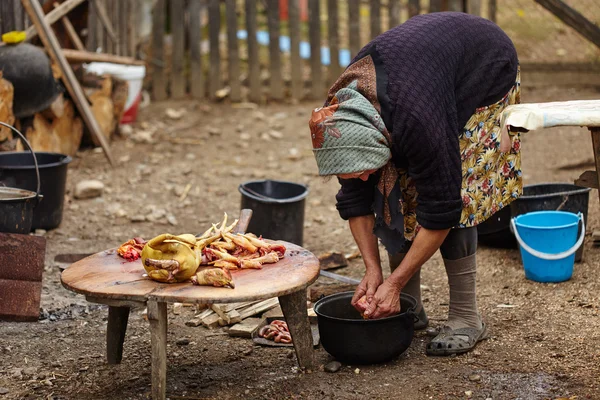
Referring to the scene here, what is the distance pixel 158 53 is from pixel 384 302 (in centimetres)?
709

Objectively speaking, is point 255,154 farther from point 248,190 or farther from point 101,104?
point 248,190

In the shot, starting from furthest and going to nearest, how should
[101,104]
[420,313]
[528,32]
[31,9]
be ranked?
[528,32] → [101,104] → [31,9] → [420,313]

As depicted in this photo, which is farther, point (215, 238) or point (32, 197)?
point (32, 197)

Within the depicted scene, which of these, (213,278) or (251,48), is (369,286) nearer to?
(213,278)

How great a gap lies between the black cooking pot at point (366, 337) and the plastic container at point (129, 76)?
5.70 m

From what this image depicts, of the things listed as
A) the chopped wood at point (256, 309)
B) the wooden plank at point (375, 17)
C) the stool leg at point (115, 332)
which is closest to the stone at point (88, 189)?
the chopped wood at point (256, 309)

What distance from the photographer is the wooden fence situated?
9.77m

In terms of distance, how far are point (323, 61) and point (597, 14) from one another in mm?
3421

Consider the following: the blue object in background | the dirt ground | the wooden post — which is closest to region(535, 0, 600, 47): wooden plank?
the dirt ground

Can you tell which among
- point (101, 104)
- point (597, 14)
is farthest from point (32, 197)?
point (597, 14)

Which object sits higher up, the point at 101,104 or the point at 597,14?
the point at 597,14

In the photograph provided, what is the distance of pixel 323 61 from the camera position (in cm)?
1064

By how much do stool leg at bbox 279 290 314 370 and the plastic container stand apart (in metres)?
5.77

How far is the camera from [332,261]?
555 centimetres
